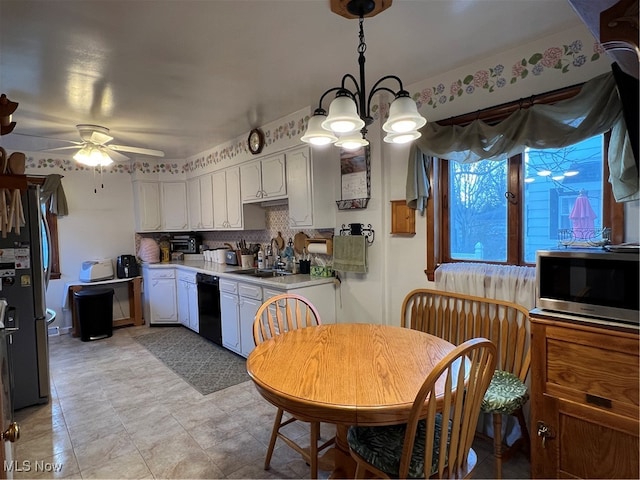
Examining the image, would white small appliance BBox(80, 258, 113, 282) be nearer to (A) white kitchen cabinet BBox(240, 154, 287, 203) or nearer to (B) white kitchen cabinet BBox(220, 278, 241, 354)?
(B) white kitchen cabinet BBox(220, 278, 241, 354)

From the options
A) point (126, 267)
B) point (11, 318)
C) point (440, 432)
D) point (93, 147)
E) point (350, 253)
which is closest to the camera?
point (440, 432)

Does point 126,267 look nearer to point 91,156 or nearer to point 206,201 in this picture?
point 206,201

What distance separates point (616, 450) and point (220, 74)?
9.74ft

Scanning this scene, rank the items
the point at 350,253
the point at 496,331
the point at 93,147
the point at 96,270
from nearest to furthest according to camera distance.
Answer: the point at 496,331 < the point at 350,253 < the point at 93,147 < the point at 96,270

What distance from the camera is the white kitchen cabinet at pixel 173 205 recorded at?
520 cm

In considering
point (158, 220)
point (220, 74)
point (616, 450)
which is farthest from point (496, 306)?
point (158, 220)

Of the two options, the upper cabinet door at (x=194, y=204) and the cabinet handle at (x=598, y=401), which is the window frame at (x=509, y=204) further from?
the upper cabinet door at (x=194, y=204)

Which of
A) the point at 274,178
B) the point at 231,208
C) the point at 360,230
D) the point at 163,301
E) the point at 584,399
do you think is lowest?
the point at 163,301

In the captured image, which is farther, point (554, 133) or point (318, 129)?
point (554, 133)

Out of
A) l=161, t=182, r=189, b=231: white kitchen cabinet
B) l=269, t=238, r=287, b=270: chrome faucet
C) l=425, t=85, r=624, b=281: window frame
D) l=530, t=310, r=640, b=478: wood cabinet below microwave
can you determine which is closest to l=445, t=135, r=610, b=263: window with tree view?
l=425, t=85, r=624, b=281: window frame

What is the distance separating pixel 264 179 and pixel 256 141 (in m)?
0.42

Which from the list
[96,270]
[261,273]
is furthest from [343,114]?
[96,270]

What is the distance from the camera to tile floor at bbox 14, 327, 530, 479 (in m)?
1.96

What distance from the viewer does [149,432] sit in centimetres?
233
